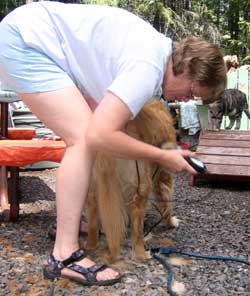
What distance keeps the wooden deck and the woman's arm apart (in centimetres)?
246

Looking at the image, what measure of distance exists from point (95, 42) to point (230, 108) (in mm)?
4784

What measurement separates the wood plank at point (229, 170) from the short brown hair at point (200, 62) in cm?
240

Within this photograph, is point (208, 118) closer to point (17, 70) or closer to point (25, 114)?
point (25, 114)

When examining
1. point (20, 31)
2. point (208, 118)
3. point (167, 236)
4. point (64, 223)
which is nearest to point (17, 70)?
point (20, 31)

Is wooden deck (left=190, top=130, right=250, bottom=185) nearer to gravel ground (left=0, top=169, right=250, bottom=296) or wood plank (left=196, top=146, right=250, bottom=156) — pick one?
wood plank (left=196, top=146, right=250, bottom=156)

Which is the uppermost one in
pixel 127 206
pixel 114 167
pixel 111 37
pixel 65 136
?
pixel 111 37

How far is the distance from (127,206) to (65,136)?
0.69m

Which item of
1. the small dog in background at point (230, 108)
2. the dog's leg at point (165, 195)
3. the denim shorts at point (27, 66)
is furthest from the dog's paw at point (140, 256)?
the small dog in background at point (230, 108)

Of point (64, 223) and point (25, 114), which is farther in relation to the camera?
point (25, 114)

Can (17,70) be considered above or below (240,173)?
above

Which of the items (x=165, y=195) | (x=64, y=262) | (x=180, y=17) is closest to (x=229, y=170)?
(x=165, y=195)

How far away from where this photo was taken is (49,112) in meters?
1.83

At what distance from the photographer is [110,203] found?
227 cm

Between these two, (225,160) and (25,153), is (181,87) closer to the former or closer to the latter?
(25,153)
